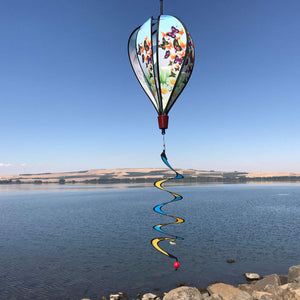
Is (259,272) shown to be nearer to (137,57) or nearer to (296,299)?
(296,299)

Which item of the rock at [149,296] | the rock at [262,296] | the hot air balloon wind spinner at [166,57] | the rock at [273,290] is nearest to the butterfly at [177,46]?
the hot air balloon wind spinner at [166,57]

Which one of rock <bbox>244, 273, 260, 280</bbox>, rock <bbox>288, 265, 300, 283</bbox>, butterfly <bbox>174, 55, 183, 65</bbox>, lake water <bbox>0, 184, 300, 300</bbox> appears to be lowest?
lake water <bbox>0, 184, 300, 300</bbox>

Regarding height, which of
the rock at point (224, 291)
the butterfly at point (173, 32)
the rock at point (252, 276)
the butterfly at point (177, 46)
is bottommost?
the rock at point (252, 276)

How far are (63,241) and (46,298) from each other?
16201mm

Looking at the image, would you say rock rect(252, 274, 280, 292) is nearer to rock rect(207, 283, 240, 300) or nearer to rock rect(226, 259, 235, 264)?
rock rect(207, 283, 240, 300)

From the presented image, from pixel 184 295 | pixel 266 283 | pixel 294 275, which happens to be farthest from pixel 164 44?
pixel 294 275

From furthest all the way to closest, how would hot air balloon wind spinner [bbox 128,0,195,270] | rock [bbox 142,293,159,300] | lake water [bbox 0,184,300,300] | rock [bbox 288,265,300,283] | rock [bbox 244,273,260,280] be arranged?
lake water [bbox 0,184,300,300] < rock [bbox 244,273,260,280] < rock [bbox 142,293,159,300] < rock [bbox 288,265,300,283] < hot air balloon wind spinner [bbox 128,0,195,270]

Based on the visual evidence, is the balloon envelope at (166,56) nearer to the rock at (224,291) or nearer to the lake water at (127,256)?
the rock at (224,291)

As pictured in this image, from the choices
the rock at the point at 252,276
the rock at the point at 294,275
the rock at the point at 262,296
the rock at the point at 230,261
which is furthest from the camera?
the rock at the point at 230,261

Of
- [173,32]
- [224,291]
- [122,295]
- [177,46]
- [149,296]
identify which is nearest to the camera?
[173,32]

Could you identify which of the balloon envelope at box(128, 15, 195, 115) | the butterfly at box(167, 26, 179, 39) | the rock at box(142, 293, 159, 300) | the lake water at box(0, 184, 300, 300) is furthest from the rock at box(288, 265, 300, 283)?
the butterfly at box(167, 26, 179, 39)

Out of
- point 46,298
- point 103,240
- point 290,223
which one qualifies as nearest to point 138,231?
point 103,240

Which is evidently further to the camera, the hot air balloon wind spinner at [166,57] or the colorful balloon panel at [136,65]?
the colorful balloon panel at [136,65]

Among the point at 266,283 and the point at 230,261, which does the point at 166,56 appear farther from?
the point at 230,261
